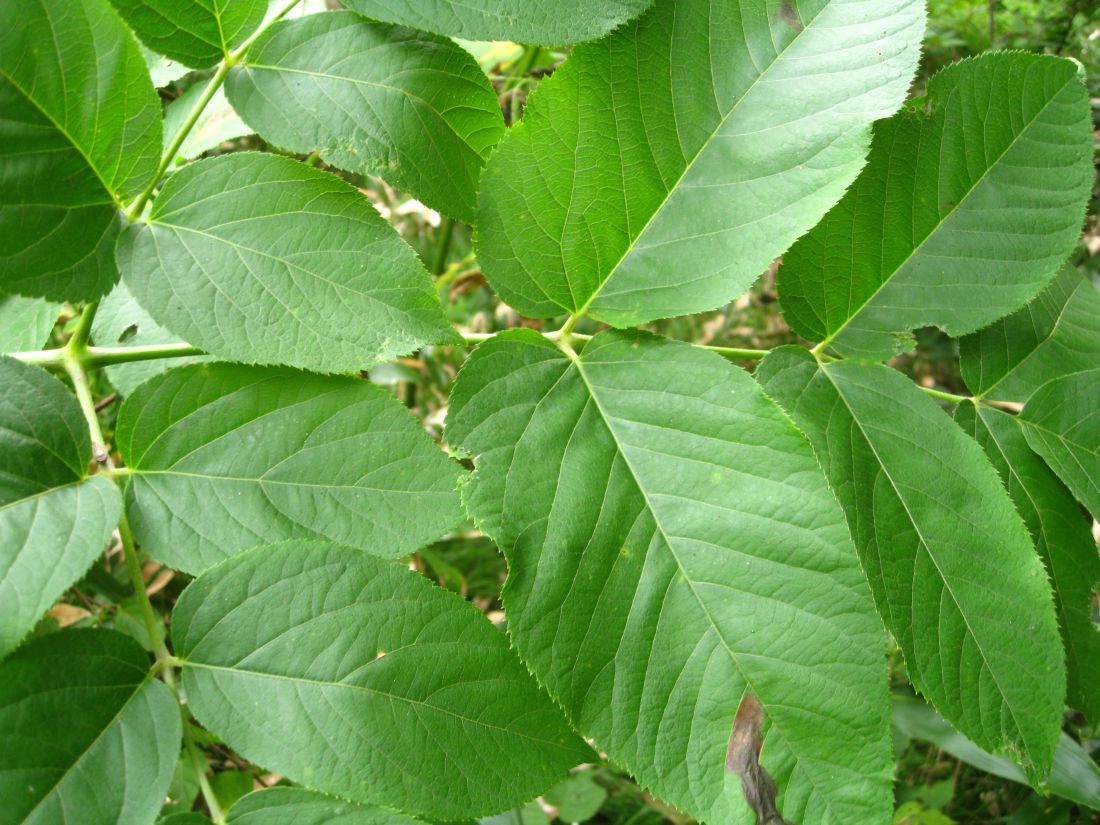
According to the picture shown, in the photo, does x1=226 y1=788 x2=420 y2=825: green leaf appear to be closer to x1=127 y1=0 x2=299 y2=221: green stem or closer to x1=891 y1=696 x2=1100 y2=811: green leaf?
x1=127 y1=0 x2=299 y2=221: green stem

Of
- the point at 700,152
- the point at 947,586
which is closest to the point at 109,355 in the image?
the point at 700,152

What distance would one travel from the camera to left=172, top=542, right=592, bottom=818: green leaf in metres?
0.63

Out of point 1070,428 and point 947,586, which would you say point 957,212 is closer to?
point 1070,428

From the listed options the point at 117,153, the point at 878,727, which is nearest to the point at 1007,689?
the point at 878,727

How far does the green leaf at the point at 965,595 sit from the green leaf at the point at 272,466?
0.35 meters

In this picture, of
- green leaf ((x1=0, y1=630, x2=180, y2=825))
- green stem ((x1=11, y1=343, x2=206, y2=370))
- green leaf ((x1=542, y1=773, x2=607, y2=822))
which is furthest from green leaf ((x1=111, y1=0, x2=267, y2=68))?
green leaf ((x1=542, y1=773, x2=607, y2=822))

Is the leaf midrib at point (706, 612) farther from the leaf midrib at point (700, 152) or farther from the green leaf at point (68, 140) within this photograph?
the green leaf at point (68, 140)

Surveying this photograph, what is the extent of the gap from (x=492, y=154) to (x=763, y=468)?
33 cm

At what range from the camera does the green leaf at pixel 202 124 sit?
3.00 ft

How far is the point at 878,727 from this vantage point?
62 centimetres

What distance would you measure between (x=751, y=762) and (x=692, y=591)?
0.12m

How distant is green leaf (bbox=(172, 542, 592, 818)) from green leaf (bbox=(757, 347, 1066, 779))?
0.95 feet

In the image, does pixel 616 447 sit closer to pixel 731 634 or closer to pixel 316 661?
pixel 731 634

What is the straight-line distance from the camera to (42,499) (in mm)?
659
